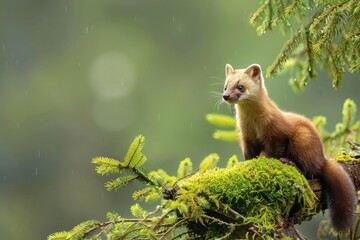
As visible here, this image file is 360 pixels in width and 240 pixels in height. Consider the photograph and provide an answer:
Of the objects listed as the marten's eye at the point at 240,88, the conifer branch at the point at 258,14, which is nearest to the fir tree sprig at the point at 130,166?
the marten's eye at the point at 240,88

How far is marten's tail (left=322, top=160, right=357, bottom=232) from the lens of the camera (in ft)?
17.1

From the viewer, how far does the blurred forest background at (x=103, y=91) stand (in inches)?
866

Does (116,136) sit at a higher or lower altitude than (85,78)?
lower

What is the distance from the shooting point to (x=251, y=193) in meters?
4.79

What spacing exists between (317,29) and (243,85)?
90 centimetres

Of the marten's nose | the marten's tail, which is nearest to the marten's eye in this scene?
the marten's nose

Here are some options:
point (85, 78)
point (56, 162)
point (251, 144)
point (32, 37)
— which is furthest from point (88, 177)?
point (251, 144)

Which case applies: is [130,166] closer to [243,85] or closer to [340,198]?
[340,198]

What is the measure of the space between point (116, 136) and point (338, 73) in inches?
725

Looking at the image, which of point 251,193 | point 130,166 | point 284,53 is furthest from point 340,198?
point 130,166

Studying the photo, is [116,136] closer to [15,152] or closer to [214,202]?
[15,152]

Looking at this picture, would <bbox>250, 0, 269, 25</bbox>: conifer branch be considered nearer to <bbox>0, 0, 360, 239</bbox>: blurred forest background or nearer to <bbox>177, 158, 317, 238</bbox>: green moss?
<bbox>177, 158, 317, 238</bbox>: green moss

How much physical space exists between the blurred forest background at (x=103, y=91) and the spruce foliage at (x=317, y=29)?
46.8ft

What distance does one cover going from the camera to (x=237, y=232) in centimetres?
467
